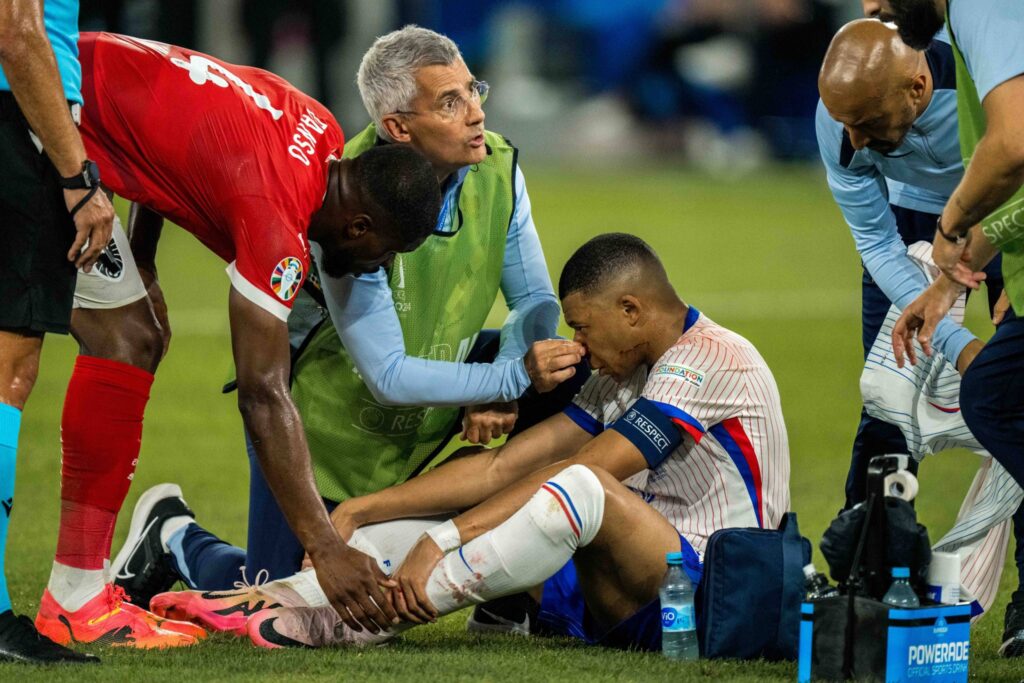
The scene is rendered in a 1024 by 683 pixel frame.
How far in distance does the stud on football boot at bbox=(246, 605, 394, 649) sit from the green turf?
61 mm

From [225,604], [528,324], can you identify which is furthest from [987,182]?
[225,604]

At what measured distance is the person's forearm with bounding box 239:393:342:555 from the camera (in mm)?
4223

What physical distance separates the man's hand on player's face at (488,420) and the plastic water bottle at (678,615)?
850mm

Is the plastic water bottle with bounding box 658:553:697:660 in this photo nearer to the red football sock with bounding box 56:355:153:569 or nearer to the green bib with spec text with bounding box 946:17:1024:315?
the green bib with spec text with bounding box 946:17:1024:315

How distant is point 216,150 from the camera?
445cm

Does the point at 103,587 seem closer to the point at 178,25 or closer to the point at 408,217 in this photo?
the point at 408,217

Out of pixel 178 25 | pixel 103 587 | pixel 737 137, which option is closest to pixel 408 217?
pixel 103 587

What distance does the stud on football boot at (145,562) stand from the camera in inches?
214

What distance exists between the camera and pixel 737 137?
24438mm

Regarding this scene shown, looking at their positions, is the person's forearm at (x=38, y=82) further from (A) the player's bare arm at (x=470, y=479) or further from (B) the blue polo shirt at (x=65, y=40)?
(A) the player's bare arm at (x=470, y=479)

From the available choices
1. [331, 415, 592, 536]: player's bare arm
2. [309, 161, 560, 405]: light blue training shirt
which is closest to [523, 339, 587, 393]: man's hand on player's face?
[309, 161, 560, 405]: light blue training shirt

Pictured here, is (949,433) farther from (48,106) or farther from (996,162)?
(48,106)

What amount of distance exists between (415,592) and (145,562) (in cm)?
150

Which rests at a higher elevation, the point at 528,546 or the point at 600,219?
the point at 528,546
